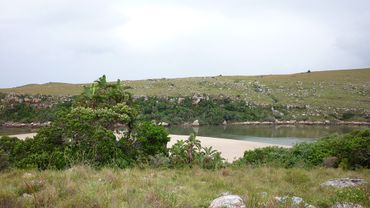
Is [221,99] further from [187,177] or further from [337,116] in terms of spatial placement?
[187,177]

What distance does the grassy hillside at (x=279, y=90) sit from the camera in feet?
253

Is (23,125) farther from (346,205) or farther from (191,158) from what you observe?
(346,205)

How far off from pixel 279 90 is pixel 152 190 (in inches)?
3276

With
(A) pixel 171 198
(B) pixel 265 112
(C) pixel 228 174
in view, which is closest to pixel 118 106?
(C) pixel 228 174

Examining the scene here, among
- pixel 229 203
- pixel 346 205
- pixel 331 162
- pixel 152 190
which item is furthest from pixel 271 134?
pixel 229 203

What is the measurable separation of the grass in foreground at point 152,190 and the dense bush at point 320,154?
5.25 meters

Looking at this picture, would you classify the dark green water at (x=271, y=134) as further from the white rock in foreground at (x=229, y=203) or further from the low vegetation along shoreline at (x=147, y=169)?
the white rock in foreground at (x=229, y=203)

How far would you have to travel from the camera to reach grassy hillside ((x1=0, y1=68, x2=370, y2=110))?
77.1 meters

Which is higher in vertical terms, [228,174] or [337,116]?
[228,174]

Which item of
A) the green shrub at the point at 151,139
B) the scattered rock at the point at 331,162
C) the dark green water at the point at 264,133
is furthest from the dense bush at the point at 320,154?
the dark green water at the point at 264,133

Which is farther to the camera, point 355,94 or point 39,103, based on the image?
point 355,94

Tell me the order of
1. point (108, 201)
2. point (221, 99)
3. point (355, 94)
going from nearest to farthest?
point (108, 201) → point (221, 99) → point (355, 94)

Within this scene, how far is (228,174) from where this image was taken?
38.1 feet

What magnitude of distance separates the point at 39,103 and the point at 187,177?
222 ft
